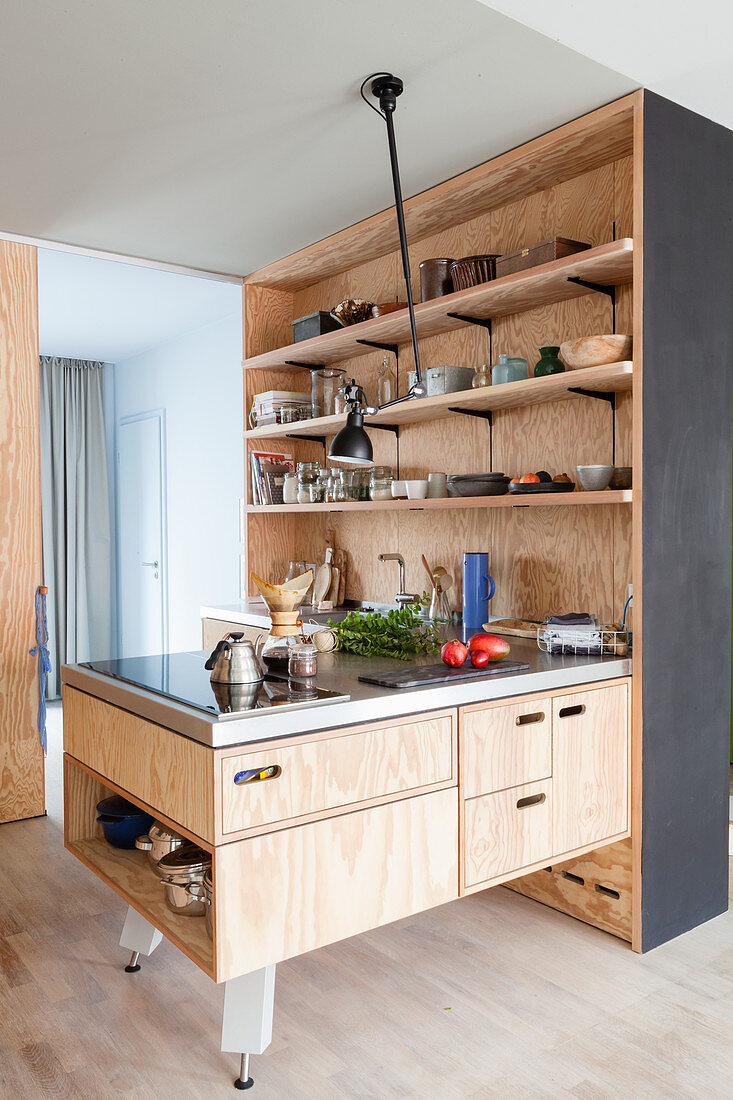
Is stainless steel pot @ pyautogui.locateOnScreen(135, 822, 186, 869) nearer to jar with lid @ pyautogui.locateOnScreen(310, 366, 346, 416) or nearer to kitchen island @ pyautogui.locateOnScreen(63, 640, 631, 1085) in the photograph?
kitchen island @ pyautogui.locateOnScreen(63, 640, 631, 1085)

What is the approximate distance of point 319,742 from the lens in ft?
5.76

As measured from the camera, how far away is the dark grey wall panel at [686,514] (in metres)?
2.25

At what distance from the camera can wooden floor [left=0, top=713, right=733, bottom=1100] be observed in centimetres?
179

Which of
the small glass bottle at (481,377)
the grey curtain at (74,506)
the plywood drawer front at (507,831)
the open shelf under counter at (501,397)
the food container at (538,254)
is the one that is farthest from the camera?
the grey curtain at (74,506)

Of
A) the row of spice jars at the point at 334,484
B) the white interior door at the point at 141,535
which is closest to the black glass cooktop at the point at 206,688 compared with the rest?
the row of spice jars at the point at 334,484

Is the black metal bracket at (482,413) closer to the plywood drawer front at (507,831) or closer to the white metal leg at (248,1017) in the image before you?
the plywood drawer front at (507,831)

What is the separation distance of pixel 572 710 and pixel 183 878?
3.55ft

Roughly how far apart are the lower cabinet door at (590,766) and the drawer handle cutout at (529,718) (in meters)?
0.05

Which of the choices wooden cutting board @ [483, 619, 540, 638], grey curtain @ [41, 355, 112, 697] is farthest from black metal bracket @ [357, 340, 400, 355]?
grey curtain @ [41, 355, 112, 697]

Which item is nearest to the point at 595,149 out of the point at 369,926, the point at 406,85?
the point at 406,85

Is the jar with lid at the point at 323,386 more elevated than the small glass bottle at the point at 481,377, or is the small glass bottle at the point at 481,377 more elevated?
the jar with lid at the point at 323,386

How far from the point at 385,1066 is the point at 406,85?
7.87 ft

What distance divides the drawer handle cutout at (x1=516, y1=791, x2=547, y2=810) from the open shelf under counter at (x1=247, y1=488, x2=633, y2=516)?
0.80m

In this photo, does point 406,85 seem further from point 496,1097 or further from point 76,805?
point 496,1097
